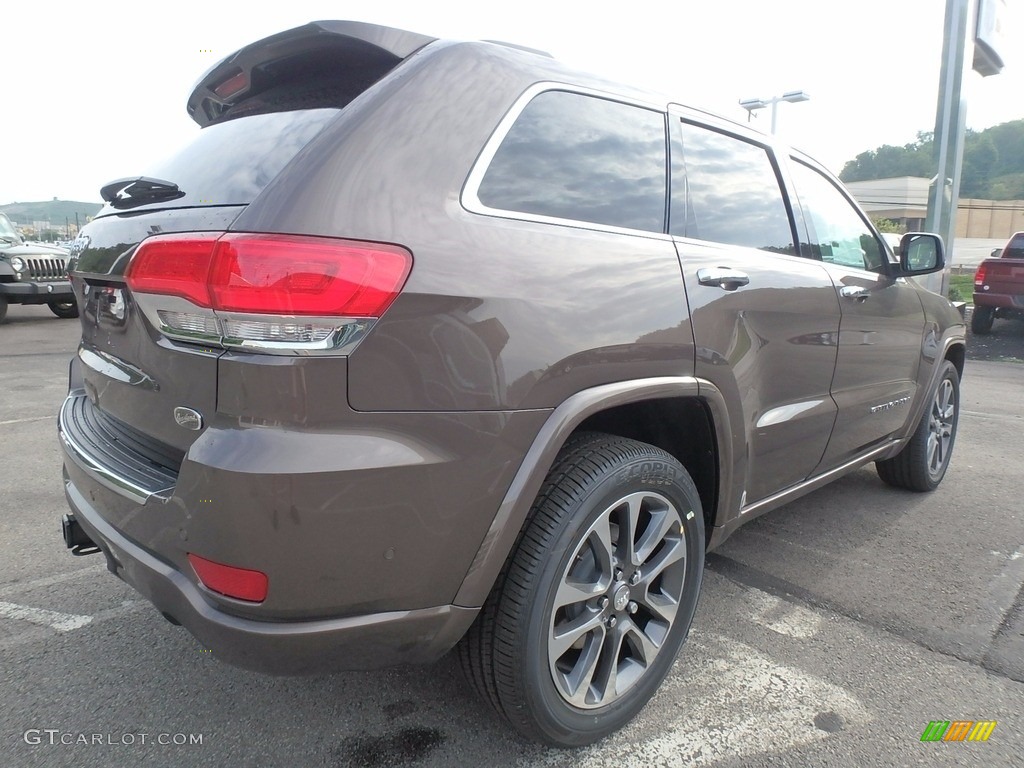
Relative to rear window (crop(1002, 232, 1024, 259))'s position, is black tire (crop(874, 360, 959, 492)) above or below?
below

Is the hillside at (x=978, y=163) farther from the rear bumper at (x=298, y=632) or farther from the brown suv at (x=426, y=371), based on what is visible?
the rear bumper at (x=298, y=632)

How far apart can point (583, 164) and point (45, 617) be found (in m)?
2.36

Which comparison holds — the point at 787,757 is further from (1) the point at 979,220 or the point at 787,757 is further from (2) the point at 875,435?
(1) the point at 979,220

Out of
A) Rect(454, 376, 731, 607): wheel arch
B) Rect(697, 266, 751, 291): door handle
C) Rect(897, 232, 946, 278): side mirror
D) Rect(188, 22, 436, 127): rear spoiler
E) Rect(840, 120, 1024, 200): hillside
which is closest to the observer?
Rect(454, 376, 731, 607): wheel arch

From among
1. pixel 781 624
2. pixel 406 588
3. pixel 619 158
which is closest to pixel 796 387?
pixel 781 624

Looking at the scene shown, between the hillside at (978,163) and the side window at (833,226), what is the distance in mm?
66357

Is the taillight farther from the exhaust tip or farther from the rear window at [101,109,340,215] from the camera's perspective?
the exhaust tip

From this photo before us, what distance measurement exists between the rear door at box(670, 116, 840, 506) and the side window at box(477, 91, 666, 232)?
0.41 feet

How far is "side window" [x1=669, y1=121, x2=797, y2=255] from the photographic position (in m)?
2.31

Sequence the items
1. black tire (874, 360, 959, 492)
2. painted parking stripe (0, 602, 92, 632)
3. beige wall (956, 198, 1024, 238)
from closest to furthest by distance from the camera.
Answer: painted parking stripe (0, 602, 92, 632) → black tire (874, 360, 959, 492) → beige wall (956, 198, 1024, 238)

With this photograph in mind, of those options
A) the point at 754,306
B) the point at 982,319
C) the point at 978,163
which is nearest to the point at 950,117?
the point at 982,319

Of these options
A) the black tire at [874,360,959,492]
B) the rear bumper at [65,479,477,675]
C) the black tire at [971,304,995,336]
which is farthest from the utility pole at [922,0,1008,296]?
the rear bumper at [65,479,477,675]

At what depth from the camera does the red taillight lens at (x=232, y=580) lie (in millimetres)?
1470

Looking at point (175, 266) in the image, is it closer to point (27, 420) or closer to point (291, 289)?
point (291, 289)
